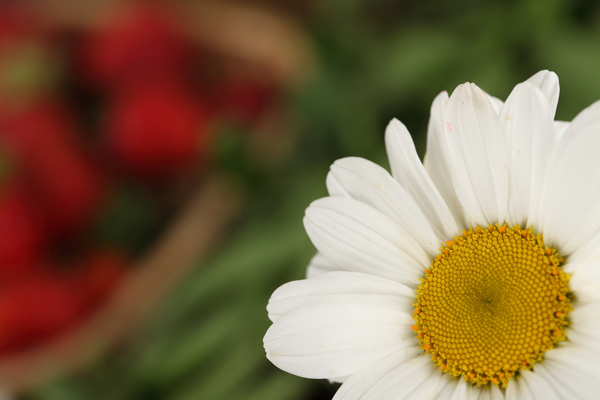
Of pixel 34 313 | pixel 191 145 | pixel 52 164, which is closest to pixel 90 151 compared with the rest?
pixel 52 164

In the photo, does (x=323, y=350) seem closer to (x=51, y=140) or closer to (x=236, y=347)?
(x=236, y=347)

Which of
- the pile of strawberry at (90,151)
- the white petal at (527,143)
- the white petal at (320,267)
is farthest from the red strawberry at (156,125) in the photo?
the white petal at (527,143)

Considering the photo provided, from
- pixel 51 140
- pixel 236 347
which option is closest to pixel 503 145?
pixel 236 347

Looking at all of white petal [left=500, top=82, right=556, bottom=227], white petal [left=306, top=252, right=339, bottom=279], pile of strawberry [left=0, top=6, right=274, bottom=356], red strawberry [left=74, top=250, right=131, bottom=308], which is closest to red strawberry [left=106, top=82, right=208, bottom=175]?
pile of strawberry [left=0, top=6, right=274, bottom=356]

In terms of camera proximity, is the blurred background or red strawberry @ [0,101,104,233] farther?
red strawberry @ [0,101,104,233]

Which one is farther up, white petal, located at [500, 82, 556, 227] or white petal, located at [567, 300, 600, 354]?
white petal, located at [500, 82, 556, 227]

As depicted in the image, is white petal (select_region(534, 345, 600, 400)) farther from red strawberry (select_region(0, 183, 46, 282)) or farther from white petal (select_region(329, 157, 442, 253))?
red strawberry (select_region(0, 183, 46, 282))
